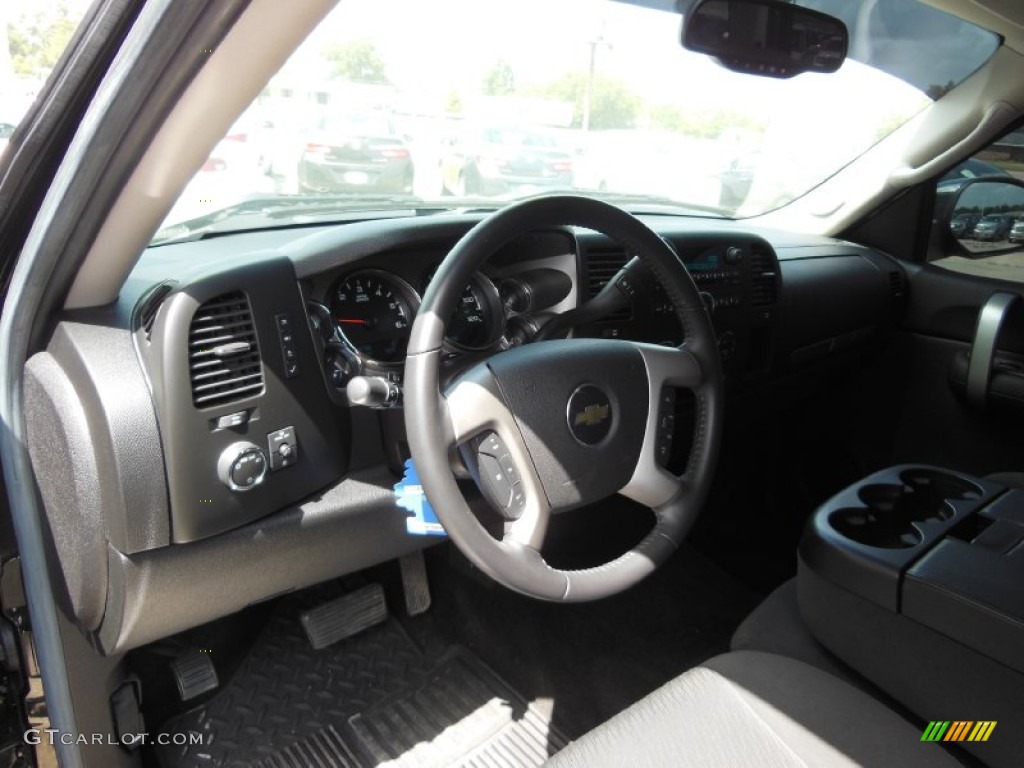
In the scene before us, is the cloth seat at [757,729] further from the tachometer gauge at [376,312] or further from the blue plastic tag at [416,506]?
the tachometer gauge at [376,312]

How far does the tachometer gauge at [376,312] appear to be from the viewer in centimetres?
177

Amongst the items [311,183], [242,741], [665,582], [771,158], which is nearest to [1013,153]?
[771,158]

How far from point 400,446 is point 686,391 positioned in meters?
0.89

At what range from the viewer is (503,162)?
10.0ft

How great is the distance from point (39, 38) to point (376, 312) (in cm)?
79

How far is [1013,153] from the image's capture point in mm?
2797

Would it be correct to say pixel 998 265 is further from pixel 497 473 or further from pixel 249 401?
pixel 249 401

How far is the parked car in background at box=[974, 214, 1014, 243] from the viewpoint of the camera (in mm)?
2924

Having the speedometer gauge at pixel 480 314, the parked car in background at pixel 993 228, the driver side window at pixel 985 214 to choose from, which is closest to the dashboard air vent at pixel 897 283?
the driver side window at pixel 985 214

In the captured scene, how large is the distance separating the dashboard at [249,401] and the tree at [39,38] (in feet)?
1.33

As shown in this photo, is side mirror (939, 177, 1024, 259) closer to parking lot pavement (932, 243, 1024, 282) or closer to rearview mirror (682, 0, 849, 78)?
parking lot pavement (932, 243, 1024, 282)

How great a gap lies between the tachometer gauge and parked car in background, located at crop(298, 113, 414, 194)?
51 centimetres

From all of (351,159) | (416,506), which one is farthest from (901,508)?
(351,159)

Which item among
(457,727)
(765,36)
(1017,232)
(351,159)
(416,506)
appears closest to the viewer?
(416,506)
